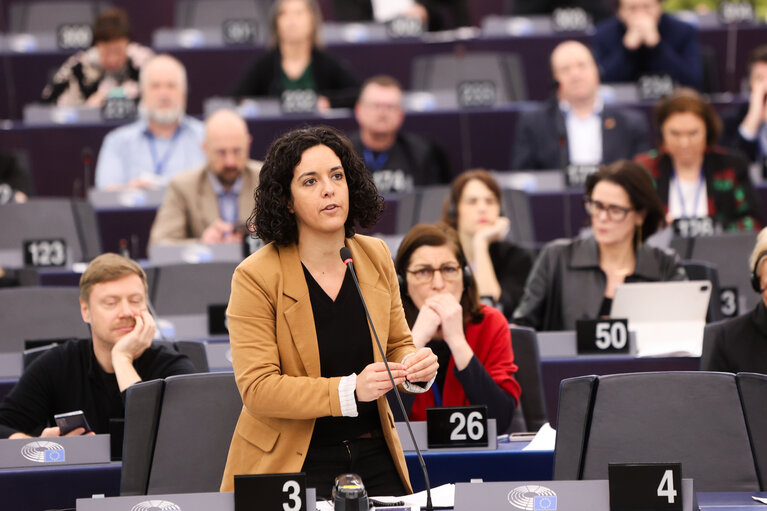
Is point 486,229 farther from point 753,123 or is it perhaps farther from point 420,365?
point 420,365

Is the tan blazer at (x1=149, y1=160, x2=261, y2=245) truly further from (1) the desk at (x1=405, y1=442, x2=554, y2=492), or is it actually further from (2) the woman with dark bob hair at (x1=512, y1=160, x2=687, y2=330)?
(1) the desk at (x1=405, y1=442, x2=554, y2=492)

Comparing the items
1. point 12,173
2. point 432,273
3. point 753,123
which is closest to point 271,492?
point 432,273

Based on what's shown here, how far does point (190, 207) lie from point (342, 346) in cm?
322

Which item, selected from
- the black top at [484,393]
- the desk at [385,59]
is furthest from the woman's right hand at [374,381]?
the desk at [385,59]

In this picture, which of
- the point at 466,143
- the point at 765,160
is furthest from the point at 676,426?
the point at 466,143

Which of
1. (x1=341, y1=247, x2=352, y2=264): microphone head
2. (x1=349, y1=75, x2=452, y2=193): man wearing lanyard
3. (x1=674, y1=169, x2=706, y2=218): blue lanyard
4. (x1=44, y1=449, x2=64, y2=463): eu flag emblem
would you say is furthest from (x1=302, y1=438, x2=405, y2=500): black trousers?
(x1=349, y1=75, x2=452, y2=193): man wearing lanyard

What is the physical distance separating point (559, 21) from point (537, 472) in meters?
5.15

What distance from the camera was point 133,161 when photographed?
607 centimetres

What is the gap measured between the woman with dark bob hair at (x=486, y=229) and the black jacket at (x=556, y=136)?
1.38m

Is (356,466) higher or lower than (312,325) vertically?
lower

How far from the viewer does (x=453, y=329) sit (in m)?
3.15

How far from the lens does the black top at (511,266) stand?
4633 millimetres

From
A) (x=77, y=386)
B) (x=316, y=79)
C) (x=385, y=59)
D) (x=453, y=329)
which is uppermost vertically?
(x=385, y=59)

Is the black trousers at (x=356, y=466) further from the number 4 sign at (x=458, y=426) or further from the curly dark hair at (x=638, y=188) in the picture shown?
the curly dark hair at (x=638, y=188)
